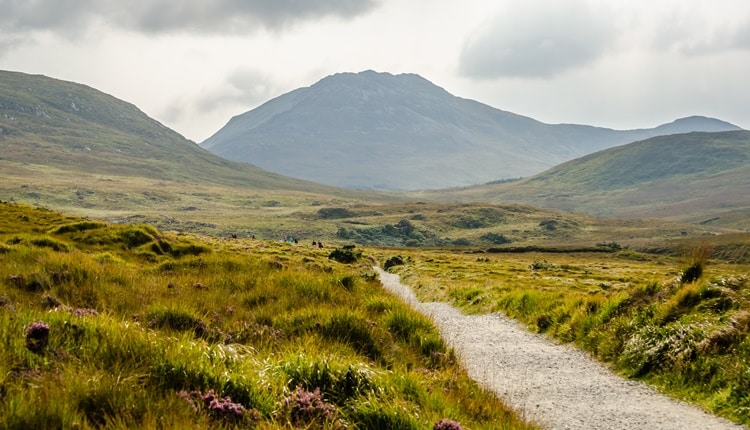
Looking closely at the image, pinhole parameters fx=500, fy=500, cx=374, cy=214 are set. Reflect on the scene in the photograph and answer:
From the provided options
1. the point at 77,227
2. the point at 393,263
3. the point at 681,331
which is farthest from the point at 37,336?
the point at 393,263

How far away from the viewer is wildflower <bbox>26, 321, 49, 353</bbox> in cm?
570

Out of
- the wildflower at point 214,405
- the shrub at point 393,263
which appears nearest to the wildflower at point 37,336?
the wildflower at point 214,405

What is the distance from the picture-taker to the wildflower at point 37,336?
570cm

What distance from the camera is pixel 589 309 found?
1645 cm

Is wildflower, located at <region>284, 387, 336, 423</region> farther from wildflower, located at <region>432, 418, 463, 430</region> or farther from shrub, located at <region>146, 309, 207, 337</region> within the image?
shrub, located at <region>146, 309, 207, 337</region>

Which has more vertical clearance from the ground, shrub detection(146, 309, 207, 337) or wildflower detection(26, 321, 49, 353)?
wildflower detection(26, 321, 49, 353)

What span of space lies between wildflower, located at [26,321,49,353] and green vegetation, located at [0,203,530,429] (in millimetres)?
13

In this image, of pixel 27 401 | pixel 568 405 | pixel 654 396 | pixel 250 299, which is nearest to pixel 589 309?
pixel 654 396

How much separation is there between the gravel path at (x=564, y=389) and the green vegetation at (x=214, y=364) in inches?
67.7

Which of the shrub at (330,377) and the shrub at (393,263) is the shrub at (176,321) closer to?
the shrub at (330,377)

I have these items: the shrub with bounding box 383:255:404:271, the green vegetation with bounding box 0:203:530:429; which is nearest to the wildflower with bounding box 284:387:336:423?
the green vegetation with bounding box 0:203:530:429

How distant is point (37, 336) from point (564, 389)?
9.87 metres

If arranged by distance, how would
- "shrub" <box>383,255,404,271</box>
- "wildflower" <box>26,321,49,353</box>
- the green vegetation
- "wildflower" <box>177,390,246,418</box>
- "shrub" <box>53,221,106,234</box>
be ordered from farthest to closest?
1. "shrub" <box>383,255,404,271</box>
2. "shrub" <box>53,221,106,234</box>
3. "wildflower" <box>26,321,49,353</box>
4. "wildflower" <box>177,390,246,418</box>
5. the green vegetation

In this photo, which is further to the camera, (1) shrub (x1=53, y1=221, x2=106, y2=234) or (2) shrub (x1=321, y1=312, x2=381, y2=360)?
(1) shrub (x1=53, y1=221, x2=106, y2=234)
